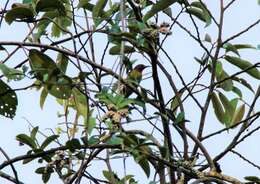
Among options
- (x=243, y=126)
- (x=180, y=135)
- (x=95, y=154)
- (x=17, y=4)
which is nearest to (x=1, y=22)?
(x=17, y=4)

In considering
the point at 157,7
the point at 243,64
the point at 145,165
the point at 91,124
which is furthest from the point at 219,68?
the point at 91,124

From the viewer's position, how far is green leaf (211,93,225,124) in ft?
5.26

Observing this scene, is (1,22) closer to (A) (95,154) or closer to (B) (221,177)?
(A) (95,154)

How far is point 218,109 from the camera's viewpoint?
5.31ft

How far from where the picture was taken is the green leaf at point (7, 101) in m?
1.32

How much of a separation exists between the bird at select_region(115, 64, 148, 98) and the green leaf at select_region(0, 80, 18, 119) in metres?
0.21

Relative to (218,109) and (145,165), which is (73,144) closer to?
(145,165)

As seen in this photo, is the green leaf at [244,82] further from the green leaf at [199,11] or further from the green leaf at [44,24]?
the green leaf at [44,24]

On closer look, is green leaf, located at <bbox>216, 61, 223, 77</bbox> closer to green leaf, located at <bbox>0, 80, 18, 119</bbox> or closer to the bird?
the bird

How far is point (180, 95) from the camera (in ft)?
4.99

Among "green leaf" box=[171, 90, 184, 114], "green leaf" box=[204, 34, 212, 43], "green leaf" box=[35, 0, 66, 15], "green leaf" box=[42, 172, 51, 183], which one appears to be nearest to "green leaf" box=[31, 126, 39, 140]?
"green leaf" box=[42, 172, 51, 183]

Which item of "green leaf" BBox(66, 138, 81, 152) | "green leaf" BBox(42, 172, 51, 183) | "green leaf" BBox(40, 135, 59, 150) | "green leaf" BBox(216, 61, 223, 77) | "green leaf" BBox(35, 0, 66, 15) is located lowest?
"green leaf" BBox(66, 138, 81, 152)

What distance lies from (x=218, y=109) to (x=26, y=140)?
21.2 inches

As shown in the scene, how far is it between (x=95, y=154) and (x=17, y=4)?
0.33 meters
